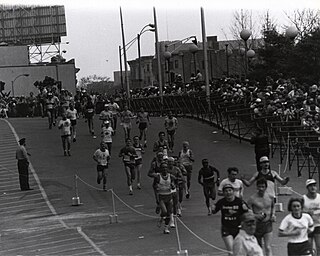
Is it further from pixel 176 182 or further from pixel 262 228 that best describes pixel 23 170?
pixel 262 228

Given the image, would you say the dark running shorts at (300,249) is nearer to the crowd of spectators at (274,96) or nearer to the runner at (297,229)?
the runner at (297,229)

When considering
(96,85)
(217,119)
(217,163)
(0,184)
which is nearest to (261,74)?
(217,119)

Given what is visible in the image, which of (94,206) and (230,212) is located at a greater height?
(230,212)

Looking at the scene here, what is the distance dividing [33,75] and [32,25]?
6.50 m

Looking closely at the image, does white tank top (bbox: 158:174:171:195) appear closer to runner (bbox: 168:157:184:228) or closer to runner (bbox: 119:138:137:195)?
runner (bbox: 168:157:184:228)

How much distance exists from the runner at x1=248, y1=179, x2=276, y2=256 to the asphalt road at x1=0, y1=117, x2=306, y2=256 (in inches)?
60.0

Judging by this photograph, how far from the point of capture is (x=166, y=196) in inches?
704

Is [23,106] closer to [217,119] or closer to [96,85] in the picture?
[217,119]

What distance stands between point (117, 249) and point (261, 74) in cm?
3689

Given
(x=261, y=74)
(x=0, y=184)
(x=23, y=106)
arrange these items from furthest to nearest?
(x=23, y=106) → (x=261, y=74) → (x=0, y=184)

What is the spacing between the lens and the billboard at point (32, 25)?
101 meters

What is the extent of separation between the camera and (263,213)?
12.9 m

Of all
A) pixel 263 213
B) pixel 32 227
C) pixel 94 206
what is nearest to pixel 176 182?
pixel 32 227

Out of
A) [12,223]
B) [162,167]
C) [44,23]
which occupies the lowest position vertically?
[12,223]
